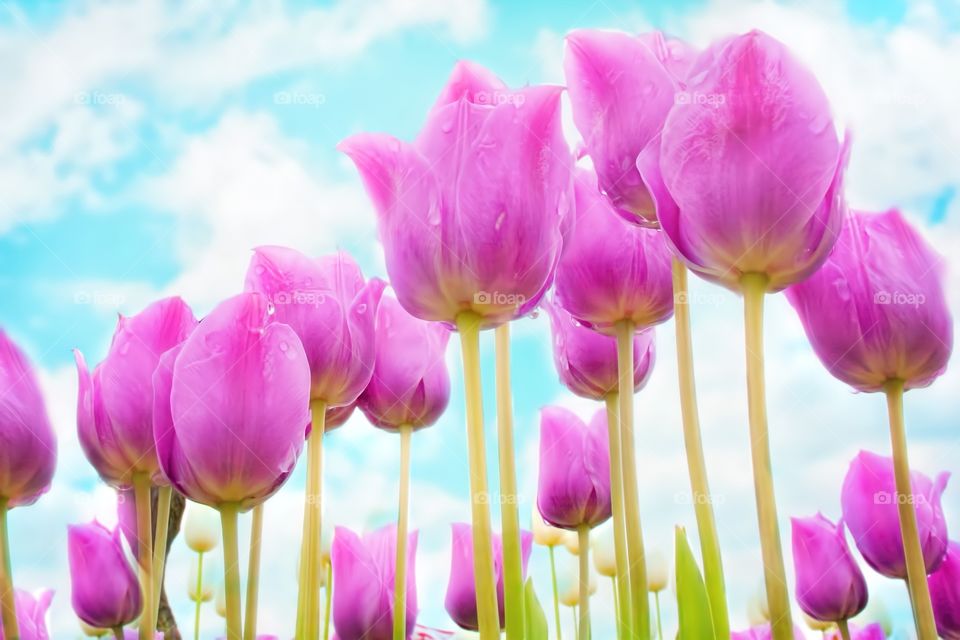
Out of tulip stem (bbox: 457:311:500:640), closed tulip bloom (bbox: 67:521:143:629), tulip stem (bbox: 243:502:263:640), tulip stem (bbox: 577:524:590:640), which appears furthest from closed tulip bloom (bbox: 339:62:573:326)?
closed tulip bloom (bbox: 67:521:143:629)

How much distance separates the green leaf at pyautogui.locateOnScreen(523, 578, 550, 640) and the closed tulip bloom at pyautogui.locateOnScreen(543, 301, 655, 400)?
0.14m

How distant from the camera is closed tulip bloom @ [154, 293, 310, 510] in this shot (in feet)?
1.21

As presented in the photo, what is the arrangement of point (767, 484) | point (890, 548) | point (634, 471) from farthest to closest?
point (890, 548) → point (634, 471) → point (767, 484)

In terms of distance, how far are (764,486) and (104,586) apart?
19.0 inches

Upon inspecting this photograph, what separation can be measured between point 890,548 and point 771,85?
0.39 metres

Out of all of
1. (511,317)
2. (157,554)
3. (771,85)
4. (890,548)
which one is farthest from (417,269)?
(890,548)

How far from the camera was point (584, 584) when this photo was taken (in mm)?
581

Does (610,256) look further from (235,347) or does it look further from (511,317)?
(235,347)

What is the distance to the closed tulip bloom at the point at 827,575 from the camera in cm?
62

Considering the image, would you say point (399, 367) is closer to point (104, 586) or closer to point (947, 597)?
point (104, 586)

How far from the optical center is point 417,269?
39 cm

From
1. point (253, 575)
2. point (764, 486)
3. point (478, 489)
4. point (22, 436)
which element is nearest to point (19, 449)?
point (22, 436)

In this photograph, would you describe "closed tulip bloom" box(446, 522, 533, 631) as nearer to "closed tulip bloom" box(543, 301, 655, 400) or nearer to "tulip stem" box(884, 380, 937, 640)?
"closed tulip bloom" box(543, 301, 655, 400)

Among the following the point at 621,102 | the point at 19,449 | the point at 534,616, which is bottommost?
the point at 534,616
